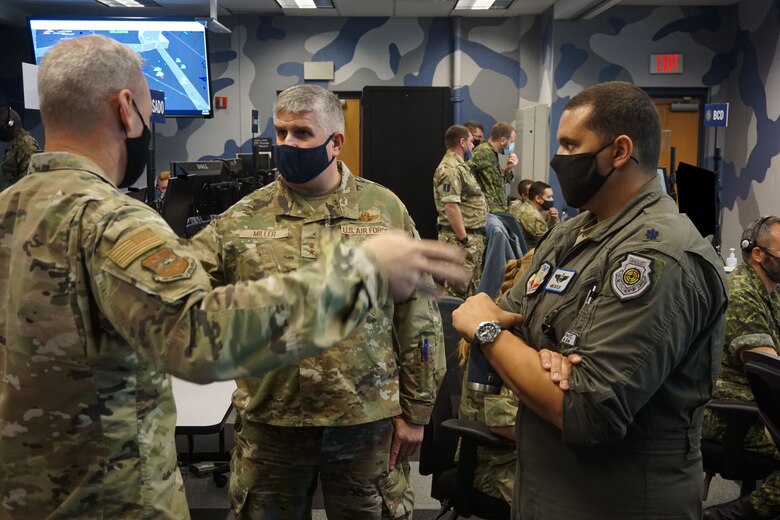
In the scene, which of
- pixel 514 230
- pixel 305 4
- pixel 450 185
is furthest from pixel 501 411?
pixel 305 4

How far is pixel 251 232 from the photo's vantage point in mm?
1972

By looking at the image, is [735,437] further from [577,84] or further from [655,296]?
[577,84]

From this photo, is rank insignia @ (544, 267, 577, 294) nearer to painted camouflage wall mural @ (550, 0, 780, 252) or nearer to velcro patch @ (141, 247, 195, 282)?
velcro patch @ (141, 247, 195, 282)

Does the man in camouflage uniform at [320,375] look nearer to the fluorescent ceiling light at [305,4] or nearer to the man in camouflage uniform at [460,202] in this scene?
the man in camouflage uniform at [460,202]

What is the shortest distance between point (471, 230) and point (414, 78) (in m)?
4.25

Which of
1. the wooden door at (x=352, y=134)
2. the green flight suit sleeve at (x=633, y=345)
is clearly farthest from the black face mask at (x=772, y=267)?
the wooden door at (x=352, y=134)

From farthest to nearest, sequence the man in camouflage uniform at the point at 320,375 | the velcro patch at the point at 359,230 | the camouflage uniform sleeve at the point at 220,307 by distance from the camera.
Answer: the velcro patch at the point at 359,230 → the man in camouflage uniform at the point at 320,375 → the camouflage uniform sleeve at the point at 220,307

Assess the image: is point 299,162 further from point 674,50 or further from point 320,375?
point 674,50

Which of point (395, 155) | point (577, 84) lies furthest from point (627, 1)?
point (395, 155)

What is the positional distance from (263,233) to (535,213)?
505 cm

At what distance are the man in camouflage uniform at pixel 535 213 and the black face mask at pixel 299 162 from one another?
4.73m

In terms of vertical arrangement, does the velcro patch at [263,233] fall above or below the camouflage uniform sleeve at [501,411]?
A: above

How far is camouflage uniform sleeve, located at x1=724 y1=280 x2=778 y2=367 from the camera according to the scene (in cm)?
280

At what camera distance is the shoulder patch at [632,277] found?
1374mm
